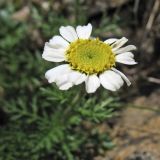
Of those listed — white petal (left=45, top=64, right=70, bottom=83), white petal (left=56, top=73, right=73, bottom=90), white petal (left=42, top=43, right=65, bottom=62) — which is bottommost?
white petal (left=56, top=73, right=73, bottom=90)

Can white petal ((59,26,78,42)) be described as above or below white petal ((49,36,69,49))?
above

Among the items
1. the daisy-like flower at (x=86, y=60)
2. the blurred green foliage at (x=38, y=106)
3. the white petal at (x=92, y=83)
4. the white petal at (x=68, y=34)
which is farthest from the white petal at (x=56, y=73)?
the blurred green foliage at (x=38, y=106)

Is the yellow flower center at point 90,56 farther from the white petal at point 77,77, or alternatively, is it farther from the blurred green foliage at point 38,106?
the blurred green foliage at point 38,106

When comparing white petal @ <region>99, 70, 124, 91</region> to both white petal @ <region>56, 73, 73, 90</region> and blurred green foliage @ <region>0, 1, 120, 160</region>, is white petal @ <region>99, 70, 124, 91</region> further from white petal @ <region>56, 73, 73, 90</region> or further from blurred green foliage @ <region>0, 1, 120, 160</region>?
blurred green foliage @ <region>0, 1, 120, 160</region>

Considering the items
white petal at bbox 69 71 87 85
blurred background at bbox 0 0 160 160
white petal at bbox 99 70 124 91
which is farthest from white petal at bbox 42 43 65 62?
blurred background at bbox 0 0 160 160

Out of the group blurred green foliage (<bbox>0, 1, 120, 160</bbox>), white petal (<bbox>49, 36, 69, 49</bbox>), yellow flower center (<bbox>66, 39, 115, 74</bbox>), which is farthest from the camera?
blurred green foliage (<bbox>0, 1, 120, 160</bbox>)

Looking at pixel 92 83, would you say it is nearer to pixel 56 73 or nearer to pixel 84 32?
Result: pixel 56 73

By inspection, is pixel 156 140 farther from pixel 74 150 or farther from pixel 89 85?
pixel 89 85
